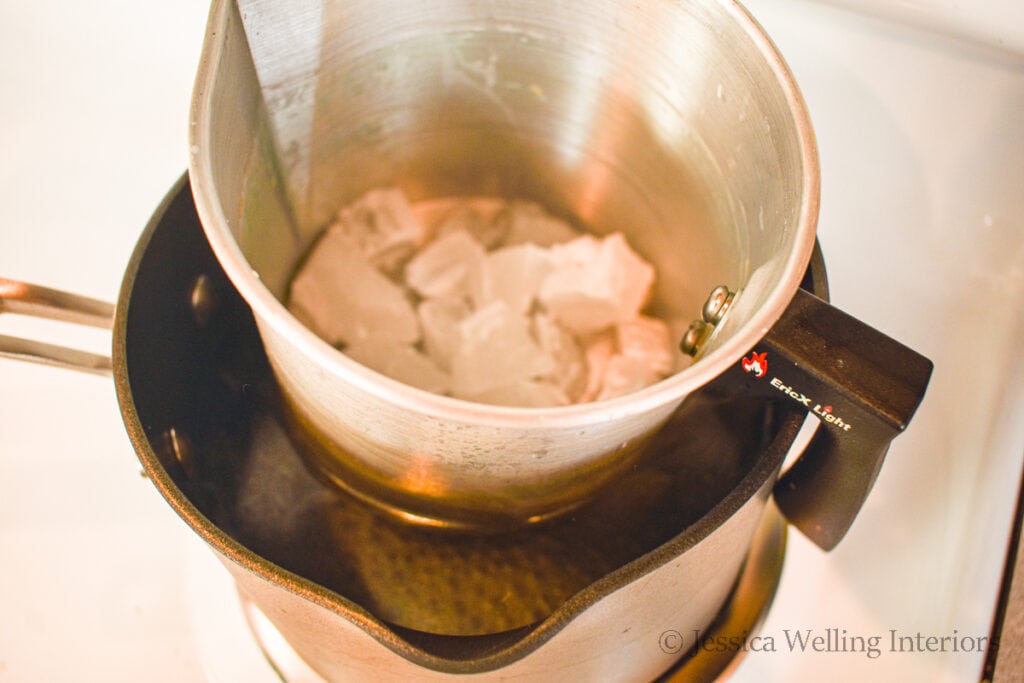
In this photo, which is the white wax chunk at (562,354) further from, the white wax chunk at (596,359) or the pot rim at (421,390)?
the pot rim at (421,390)

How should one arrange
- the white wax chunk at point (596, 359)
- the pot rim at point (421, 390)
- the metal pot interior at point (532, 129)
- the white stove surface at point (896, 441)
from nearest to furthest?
the pot rim at point (421, 390) < the metal pot interior at point (532, 129) < the white stove surface at point (896, 441) < the white wax chunk at point (596, 359)

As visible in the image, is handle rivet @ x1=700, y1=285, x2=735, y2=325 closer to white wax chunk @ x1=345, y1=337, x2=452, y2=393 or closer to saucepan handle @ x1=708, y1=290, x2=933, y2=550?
saucepan handle @ x1=708, y1=290, x2=933, y2=550

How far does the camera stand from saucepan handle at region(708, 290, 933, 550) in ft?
1.30

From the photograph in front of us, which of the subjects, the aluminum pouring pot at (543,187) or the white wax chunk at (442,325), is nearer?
the aluminum pouring pot at (543,187)

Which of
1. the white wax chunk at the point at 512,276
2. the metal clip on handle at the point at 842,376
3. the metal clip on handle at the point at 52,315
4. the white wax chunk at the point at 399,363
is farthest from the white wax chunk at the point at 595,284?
the metal clip on handle at the point at 52,315

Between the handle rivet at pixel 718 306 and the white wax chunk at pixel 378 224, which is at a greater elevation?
the handle rivet at pixel 718 306

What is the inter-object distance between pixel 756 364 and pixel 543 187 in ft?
1.16

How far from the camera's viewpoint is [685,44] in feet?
1.72

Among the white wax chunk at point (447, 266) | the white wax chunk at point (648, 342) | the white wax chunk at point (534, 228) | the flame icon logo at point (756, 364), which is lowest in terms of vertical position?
the white wax chunk at point (447, 266)

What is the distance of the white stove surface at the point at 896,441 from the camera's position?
21.6 inches

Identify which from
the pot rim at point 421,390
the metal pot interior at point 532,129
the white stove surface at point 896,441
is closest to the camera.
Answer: the pot rim at point 421,390

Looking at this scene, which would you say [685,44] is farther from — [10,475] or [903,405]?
[10,475]

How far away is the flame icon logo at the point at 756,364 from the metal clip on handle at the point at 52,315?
0.36m

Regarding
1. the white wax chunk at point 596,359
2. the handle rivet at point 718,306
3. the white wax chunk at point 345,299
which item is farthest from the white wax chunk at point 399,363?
the handle rivet at point 718,306
